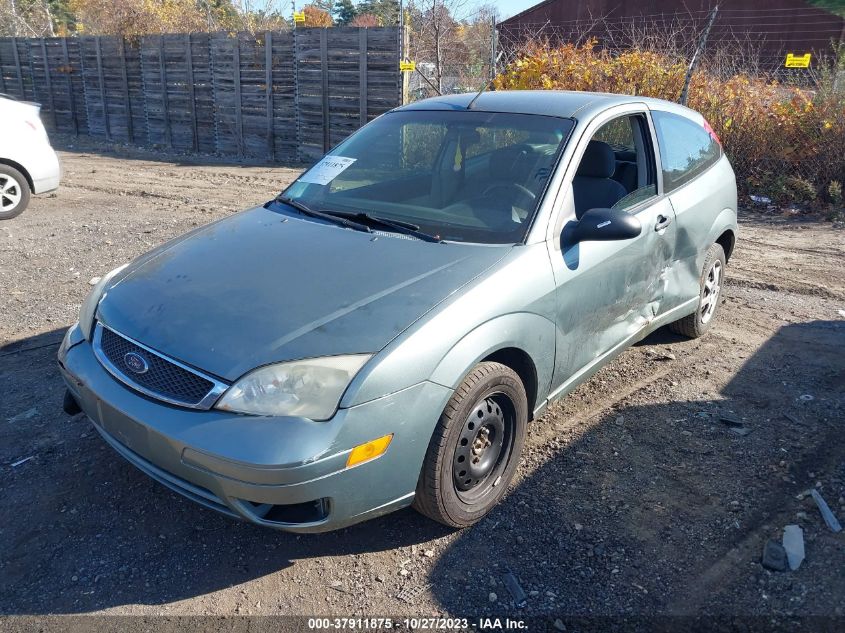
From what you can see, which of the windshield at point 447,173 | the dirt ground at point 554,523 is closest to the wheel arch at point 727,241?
the dirt ground at point 554,523

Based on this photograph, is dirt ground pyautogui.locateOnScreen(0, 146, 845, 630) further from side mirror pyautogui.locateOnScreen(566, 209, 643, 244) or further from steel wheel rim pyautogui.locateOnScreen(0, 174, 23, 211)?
steel wheel rim pyautogui.locateOnScreen(0, 174, 23, 211)

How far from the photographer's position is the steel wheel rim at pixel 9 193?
8.21m

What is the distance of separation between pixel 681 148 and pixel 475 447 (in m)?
2.70

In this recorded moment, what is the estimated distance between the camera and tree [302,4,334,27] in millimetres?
28383

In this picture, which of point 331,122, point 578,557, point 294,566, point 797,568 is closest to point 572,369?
point 578,557

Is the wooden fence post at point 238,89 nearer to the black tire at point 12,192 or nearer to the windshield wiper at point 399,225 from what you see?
the black tire at point 12,192

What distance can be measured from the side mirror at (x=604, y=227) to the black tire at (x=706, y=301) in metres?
1.76

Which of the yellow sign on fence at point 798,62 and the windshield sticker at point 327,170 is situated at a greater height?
the yellow sign on fence at point 798,62

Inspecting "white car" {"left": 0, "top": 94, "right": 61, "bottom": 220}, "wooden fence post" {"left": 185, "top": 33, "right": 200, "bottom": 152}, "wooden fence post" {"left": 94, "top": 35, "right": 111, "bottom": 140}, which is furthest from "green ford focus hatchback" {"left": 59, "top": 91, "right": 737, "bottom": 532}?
"wooden fence post" {"left": 94, "top": 35, "right": 111, "bottom": 140}

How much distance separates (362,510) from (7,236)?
6840 mm

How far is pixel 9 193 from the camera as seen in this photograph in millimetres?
8289

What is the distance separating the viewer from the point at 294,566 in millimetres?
2811

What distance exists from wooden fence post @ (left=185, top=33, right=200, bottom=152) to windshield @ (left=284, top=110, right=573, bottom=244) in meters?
12.4

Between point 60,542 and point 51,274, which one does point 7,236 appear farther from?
point 60,542
